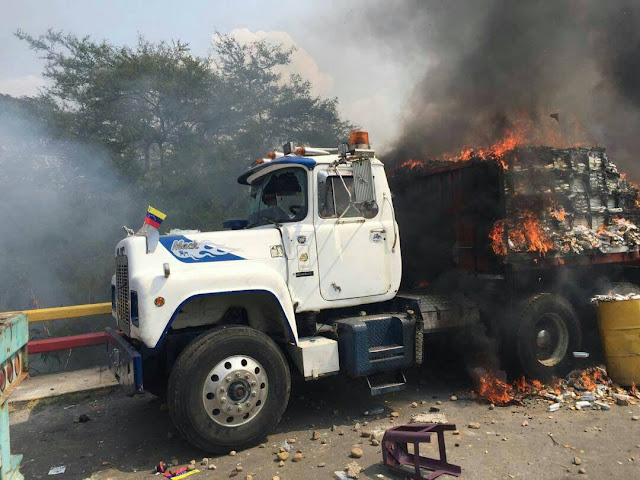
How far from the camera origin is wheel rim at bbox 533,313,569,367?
5840 millimetres

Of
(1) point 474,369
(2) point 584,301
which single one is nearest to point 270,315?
(1) point 474,369

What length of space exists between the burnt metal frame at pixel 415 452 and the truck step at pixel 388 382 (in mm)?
824

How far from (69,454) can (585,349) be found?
6650mm

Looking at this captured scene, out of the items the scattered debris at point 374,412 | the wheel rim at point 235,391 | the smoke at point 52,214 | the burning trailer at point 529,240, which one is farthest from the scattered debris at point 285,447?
the smoke at point 52,214

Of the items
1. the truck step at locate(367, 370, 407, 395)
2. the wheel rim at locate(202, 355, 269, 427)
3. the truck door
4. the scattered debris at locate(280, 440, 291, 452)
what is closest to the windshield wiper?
the truck door

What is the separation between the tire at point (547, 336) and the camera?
563 cm

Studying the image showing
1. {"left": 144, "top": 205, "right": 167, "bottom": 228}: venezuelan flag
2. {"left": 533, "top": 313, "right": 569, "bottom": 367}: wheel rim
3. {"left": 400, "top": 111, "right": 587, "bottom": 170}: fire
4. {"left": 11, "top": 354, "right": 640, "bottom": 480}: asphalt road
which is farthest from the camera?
{"left": 400, "top": 111, "right": 587, "bottom": 170}: fire

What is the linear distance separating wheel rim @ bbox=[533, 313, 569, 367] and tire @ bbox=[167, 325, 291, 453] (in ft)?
11.1

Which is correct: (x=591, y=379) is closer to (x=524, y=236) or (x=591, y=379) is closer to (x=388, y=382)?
(x=524, y=236)

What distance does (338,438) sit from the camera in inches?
183

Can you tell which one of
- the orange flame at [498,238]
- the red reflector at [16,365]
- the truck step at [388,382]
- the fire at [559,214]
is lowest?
the truck step at [388,382]

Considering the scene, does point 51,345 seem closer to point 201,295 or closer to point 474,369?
point 201,295

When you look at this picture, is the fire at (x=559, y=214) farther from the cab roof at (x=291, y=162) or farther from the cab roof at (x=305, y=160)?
the cab roof at (x=291, y=162)

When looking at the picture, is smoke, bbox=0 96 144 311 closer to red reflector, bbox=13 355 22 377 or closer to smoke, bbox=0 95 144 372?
smoke, bbox=0 95 144 372
